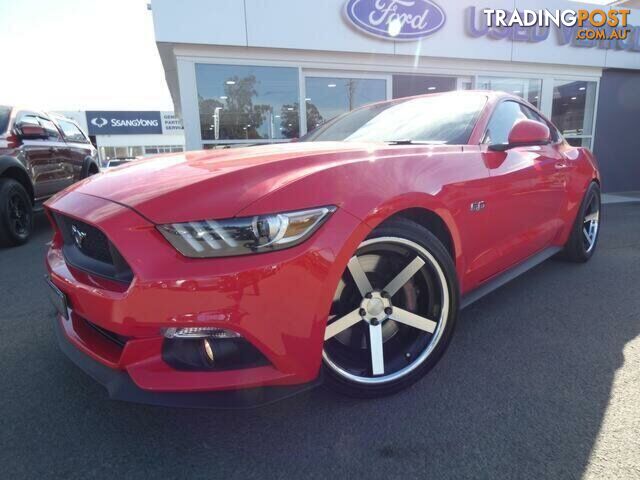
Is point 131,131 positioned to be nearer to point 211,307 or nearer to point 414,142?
point 414,142

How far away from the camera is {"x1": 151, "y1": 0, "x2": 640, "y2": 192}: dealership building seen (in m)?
6.52

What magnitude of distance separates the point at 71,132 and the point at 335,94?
15.4 ft

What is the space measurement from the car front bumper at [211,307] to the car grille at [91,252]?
5cm

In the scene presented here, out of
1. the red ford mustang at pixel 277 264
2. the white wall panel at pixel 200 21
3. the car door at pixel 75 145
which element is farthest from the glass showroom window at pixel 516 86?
the car door at pixel 75 145

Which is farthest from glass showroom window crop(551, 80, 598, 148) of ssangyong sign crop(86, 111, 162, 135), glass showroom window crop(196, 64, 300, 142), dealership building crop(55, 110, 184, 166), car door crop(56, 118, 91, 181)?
ssangyong sign crop(86, 111, 162, 135)

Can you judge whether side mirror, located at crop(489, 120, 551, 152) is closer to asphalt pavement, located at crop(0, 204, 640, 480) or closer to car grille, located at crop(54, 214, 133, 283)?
asphalt pavement, located at crop(0, 204, 640, 480)

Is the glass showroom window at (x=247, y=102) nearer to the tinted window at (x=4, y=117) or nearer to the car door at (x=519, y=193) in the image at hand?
the tinted window at (x=4, y=117)

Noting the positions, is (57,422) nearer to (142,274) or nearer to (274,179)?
(142,274)

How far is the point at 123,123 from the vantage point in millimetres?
42344

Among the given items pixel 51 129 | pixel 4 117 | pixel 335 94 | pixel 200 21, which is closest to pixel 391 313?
pixel 4 117

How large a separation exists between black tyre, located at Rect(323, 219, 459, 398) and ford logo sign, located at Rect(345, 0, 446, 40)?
6.35m

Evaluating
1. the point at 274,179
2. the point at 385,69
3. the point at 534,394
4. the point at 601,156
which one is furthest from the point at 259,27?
the point at 601,156

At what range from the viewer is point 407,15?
7.28 meters

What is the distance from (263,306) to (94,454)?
2.91 feet
